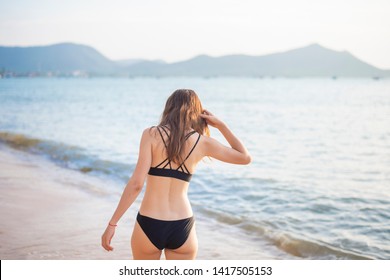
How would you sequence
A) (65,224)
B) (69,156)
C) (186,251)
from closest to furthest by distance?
1. (186,251)
2. (65,224)
3. (69,156)

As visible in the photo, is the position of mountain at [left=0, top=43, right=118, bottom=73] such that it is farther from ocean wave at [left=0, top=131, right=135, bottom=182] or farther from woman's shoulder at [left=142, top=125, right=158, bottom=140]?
woman's shoulder at [left=142, top=125, right=158, bottom=140]

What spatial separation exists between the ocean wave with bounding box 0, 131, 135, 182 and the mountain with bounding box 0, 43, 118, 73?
2.03 metres

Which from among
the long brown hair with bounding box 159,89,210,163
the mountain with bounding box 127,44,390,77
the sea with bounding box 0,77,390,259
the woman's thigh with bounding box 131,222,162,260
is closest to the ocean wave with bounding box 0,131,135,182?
the sea with bounding box 0,77,390,259

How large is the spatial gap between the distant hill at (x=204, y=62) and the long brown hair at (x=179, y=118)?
27.1ft

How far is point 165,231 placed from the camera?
2.74 meters

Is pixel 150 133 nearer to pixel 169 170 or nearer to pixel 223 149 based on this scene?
pixel 169 170

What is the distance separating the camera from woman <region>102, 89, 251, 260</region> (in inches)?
104

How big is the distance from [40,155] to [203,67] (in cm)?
2337

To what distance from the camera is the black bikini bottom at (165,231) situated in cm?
273

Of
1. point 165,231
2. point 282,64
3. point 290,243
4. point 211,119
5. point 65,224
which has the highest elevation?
point 282,64

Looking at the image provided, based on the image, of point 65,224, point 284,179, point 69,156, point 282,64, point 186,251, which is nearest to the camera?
point 186,251

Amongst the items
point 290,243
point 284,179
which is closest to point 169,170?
point 290,243

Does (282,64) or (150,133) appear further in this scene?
(282,64)

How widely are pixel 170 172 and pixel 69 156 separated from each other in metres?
8.83
